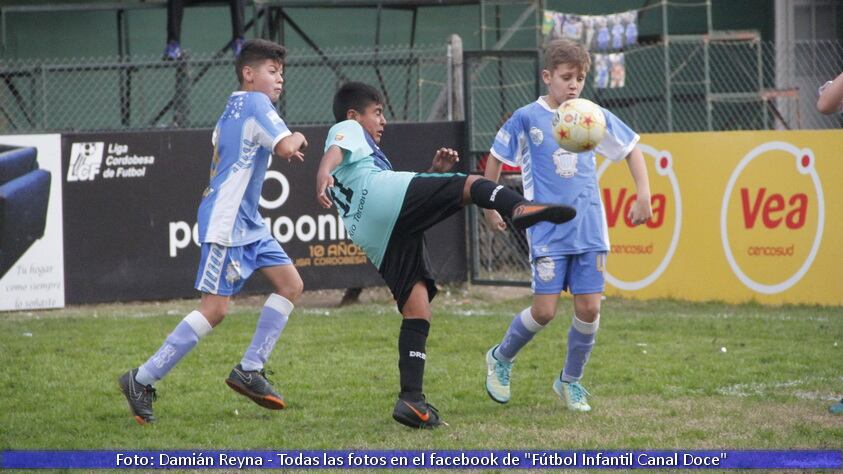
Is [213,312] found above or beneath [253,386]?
above

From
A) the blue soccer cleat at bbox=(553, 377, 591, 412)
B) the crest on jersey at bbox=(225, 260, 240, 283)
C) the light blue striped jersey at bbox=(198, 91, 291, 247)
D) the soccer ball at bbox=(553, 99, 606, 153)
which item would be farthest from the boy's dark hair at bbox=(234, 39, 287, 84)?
the blue soccer cleat at bbox=(553, 377, 591, 412)

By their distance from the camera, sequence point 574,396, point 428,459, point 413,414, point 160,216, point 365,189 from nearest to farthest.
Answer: point 428,459
point 413,414
point 365,189
point 574,396
point 160,216

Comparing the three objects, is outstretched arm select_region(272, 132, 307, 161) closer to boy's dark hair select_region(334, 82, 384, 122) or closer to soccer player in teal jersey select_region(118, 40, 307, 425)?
soccer player in teal jersey select_region(118, 40, 307, 425)

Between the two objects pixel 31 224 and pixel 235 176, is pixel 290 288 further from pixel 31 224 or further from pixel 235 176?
pixel 31 224

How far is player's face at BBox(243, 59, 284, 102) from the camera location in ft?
22.6

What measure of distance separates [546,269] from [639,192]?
0.65 m

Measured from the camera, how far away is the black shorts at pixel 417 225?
6.22 meters

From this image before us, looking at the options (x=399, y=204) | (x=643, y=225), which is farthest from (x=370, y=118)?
(x=643, y=225)

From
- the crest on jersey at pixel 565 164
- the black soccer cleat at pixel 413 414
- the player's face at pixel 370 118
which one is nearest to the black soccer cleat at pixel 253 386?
the black soccer cleat at pixel 413 414

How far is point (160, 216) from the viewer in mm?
11992

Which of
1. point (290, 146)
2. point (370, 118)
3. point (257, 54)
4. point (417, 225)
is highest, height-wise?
point (257, 54)

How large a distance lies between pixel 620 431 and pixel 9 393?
3.76m

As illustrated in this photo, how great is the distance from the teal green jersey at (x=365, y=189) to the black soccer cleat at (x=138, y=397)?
54.1 inches

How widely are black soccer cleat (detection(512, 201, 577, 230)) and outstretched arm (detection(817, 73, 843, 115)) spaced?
1410 mm
